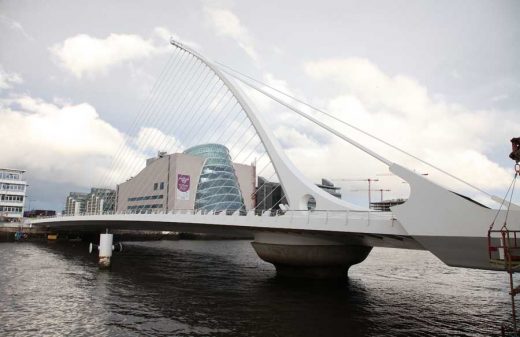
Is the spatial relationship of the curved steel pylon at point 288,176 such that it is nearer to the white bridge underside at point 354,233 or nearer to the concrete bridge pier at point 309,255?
the white bridge underside at point 354,233

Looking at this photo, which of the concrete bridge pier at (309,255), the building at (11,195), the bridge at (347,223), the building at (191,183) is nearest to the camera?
the bridge at (347,223)

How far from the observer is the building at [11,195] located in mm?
87812

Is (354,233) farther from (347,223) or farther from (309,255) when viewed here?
(309,255)

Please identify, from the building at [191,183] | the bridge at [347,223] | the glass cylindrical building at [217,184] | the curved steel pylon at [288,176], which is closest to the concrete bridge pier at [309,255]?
the bridge at [347,223]

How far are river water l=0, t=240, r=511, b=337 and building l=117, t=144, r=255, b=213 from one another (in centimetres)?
6366

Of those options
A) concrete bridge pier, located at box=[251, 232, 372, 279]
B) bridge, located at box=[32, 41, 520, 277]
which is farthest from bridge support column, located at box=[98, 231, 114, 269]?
concrete bridge pier, located at box=[251, 232, 372, 279]

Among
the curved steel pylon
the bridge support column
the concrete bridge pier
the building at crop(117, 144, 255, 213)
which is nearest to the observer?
the curved steel pylon

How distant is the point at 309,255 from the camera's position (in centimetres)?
2775

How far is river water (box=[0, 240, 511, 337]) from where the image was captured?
52.7ft

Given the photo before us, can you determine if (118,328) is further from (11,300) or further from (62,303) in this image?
(11,300)

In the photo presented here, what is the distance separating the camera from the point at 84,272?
32844 millimetres

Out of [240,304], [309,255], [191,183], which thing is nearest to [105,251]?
[309,255]

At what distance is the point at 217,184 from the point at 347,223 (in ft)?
278

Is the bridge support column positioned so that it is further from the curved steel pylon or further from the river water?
the curved steel pylon
